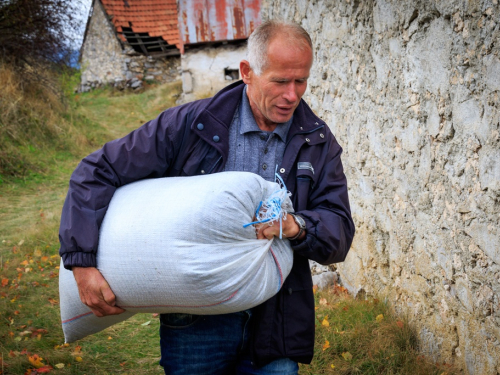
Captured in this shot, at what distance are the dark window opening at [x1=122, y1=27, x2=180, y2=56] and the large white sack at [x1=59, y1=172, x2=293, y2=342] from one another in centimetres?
1558

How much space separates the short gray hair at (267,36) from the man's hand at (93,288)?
3.11 feet

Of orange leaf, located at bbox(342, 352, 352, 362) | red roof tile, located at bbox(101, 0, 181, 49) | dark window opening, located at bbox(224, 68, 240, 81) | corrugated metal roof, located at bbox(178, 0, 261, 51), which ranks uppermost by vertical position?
red roof tile, located at bbox(101, 0, 181, 49)

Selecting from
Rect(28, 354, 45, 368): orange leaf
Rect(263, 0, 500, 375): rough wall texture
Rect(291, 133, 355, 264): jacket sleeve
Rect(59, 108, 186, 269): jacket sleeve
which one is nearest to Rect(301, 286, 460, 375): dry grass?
Rect(263, 0, 500, 375): rough wall texture

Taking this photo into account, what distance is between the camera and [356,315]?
328cm

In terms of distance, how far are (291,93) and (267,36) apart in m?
0.23

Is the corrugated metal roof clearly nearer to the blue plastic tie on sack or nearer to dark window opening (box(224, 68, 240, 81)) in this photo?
dark window opening (box(224, 68, 240, 81))

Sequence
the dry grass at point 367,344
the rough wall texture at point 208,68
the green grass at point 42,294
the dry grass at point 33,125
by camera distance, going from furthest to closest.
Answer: the rough wall texture at point 208,68, the dry grass at point 33,125, the green grass at point 42,294, the dry grass at point 367,344

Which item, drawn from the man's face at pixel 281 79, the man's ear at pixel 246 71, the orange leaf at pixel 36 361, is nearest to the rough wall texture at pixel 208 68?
the orange leaf at pixel 36 361

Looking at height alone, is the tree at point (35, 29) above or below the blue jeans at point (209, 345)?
above

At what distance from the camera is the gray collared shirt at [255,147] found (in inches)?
75.2

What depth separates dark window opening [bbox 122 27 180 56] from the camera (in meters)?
16.6

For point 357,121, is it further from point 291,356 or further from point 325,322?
point 291,356

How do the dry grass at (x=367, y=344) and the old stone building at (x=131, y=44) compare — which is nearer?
the dry grass at (x=367, y=344)

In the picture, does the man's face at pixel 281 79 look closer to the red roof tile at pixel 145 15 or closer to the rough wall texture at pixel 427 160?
the rough wall texture at pixel 427 160
